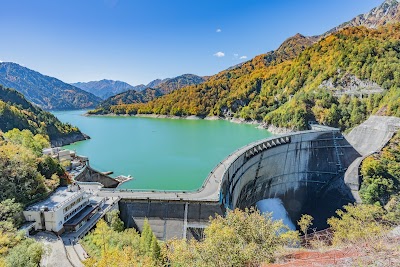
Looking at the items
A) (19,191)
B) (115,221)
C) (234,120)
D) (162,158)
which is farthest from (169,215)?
(234,120)

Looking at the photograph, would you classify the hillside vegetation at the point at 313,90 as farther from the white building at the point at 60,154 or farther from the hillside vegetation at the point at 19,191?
the white building at the point at 60,154

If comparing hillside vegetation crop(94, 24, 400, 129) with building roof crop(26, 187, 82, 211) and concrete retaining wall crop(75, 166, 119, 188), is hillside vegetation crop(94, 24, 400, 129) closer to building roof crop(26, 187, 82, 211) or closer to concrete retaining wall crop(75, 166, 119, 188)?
concrete retaining wall crop(75, 166, 119, 188)

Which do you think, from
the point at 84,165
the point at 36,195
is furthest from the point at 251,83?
the point at 36,195

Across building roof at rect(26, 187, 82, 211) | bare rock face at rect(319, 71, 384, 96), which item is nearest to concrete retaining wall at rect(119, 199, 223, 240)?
building roof at rect(26, 187, 82, 211)

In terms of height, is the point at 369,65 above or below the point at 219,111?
above

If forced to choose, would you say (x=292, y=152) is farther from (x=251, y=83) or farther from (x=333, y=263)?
(x=251, y=83)

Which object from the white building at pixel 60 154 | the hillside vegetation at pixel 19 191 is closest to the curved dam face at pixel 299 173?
the hillside vegetation at pixel 19 191
